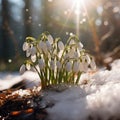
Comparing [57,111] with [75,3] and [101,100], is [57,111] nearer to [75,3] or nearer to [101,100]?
[101,100]

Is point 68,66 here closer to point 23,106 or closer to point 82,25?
point 23,106

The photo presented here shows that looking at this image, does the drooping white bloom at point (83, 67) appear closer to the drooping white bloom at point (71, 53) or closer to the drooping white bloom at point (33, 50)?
the drooping white bloom at point (71, 53)

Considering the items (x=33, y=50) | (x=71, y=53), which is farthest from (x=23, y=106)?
(x=71, y=53)

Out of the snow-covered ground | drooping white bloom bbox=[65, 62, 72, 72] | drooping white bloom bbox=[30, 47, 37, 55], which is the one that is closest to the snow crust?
the snow-covered ground

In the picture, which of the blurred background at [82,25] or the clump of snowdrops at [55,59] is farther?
the blurred background at [82,25]

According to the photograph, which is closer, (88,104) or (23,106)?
(88,104)

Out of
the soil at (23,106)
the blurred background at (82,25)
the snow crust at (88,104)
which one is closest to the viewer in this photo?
the snow crust at (88,104)

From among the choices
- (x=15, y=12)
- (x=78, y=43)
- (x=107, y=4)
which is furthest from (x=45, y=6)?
(x=78, y=43)

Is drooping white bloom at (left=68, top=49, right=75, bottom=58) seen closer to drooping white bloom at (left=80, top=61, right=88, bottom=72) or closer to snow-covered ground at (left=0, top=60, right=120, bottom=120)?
drooping white bloom at (left=80, top=61, right=88, bottom=72)

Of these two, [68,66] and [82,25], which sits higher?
[82,25]

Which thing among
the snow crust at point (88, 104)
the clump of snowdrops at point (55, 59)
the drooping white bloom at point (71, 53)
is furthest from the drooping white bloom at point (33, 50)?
the snow crust at point (88, 104)

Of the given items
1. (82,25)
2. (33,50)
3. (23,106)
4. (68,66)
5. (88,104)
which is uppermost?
(82,25)

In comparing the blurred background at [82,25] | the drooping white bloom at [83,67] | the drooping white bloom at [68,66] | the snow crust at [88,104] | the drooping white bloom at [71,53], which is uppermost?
the blurred background at [82,25]
